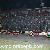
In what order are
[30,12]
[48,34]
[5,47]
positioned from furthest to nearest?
[30,12] < [48,34] < [5,47]

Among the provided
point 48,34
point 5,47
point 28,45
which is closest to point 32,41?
point 28,45

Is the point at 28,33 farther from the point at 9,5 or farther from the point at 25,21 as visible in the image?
the point at 9,5

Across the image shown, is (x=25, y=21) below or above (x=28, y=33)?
above

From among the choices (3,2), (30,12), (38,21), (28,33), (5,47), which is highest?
(3,2)

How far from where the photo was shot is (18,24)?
3711 millimetres

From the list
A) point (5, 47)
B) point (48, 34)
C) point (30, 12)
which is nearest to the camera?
point (5, 47)

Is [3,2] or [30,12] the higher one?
[3,2]

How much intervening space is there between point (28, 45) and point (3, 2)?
1.16 meters

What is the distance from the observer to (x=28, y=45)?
330cm

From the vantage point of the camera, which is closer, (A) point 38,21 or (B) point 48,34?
(B) point 48,34

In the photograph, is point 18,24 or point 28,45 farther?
point 18,24

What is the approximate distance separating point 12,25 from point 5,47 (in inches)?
26.5

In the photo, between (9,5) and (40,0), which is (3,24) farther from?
(40,0)

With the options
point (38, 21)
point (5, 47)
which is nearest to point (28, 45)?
point (5, 47)
